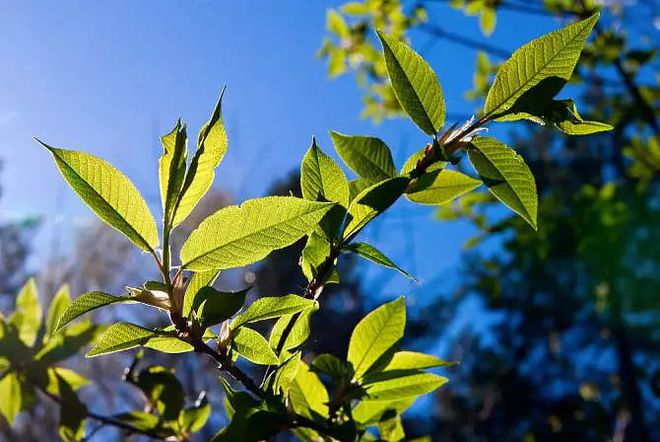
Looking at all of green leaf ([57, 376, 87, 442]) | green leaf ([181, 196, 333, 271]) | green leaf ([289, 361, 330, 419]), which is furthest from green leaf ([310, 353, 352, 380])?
green leaf ([57, 376, 87, 442])

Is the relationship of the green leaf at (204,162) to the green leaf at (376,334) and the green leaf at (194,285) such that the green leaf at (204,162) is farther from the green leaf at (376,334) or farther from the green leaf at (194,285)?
the green leaf at (376,334)

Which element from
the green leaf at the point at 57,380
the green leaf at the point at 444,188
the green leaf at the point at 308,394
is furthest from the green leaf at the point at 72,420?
the green leaf at the point at 444,188

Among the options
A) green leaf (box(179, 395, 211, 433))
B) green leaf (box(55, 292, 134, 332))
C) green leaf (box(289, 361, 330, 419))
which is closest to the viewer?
green leaf (box(55, 292, 134, 332))

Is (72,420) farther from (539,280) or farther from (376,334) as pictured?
(539,280)

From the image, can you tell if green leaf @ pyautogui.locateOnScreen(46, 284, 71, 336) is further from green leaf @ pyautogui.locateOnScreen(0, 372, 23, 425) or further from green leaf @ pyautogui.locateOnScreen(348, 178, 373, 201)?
green leaf @ pyautogui.locateOnScreen(348, 178, 373, 201)

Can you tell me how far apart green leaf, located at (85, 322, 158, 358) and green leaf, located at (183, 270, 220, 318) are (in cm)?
3

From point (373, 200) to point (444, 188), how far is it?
0.06m

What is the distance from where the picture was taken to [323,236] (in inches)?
14.2

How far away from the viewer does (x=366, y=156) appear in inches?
15.0

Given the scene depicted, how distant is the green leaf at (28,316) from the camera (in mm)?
602

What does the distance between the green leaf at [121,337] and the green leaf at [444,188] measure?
18 centimetres

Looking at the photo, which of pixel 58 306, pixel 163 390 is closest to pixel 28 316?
pixel 58 306

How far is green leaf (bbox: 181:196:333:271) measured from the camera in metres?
0.30

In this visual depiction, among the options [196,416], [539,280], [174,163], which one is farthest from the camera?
[539,280]
